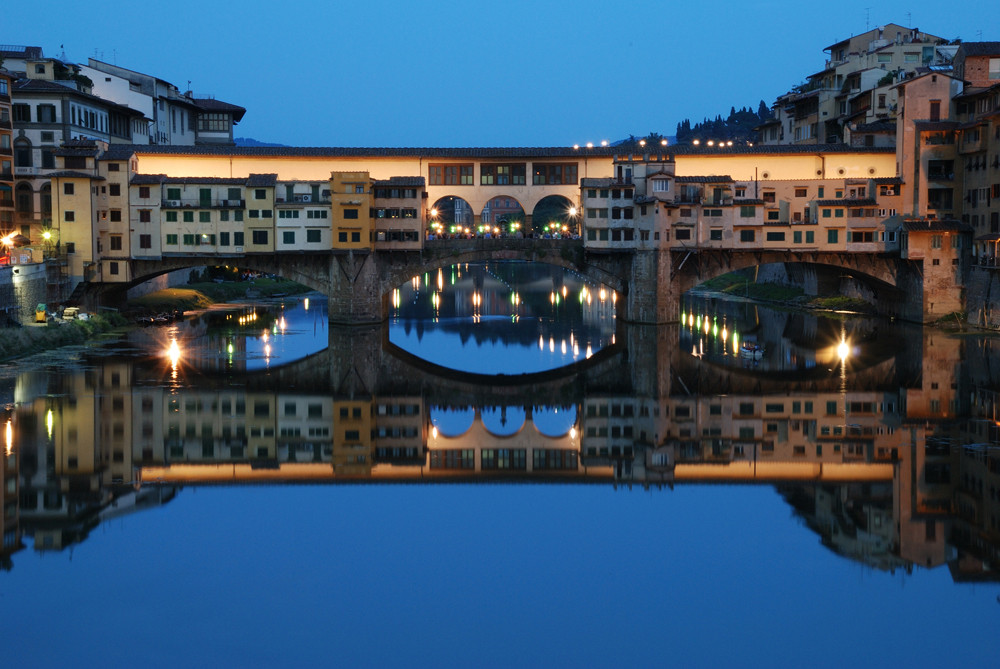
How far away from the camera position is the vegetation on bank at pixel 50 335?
44250 millimetres

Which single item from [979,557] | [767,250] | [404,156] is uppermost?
[404,156]

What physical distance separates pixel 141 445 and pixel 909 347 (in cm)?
3423

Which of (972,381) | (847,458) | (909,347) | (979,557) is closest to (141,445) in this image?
(847,458)

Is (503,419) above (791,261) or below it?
below

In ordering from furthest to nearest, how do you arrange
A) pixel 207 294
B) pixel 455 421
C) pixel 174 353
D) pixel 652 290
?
1. pixel 207 294
2. pixel 652 290
3. pixel 174 353
4. pixel 455 421

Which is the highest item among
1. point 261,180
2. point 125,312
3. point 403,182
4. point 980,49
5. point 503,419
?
point 980,49

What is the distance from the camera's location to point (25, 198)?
64000 millimetres

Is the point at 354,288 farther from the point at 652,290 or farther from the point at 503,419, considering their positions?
the point at 503,419

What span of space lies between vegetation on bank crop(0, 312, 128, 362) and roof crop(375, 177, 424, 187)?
1575cm

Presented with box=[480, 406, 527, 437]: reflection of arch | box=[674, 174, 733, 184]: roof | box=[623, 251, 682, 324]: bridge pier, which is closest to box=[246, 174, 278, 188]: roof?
box=[623, 251, 682, 324]: bridge pier

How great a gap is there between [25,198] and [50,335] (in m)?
18.5

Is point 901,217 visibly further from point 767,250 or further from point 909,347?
point 909,347

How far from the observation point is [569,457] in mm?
31422

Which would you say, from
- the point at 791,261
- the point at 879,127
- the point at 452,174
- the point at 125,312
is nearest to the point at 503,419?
the point at 791,261
